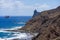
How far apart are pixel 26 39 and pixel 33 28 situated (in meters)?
28.1

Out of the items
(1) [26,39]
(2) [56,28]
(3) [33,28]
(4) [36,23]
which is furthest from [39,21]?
(2) [56,28]

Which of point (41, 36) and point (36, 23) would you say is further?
point (36, 23)

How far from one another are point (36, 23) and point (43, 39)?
53.6m

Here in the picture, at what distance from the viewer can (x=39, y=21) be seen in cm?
11256

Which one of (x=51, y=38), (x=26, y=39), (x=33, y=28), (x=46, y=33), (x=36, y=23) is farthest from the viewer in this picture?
(x=36, y=23)

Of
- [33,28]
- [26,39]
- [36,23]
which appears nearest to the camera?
[26,39]

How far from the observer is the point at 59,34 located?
57750 mm

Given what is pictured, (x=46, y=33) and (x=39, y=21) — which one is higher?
(x=39, y=21)

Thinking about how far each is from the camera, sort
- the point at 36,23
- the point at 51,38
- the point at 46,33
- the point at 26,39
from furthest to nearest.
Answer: the point at 36,23
the point at 26,39
the point at 46,33
the point at 51,38

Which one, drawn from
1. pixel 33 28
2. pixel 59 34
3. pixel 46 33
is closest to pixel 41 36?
pixel 46 33

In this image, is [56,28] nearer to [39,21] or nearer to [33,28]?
[33,28]

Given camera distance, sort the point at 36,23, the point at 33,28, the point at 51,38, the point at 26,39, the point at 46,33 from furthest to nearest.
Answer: the point at 36,23
the point at 33,28
the point at 26,39
the point at 46,33
the point at 51,38

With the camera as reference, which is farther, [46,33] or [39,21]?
[39,21]

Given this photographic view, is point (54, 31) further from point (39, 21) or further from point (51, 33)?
point (39, 21)
